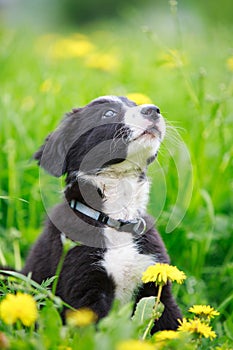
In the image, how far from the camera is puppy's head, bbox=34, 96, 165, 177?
2.90 meters

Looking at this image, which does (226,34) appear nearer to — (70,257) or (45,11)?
(70,257)

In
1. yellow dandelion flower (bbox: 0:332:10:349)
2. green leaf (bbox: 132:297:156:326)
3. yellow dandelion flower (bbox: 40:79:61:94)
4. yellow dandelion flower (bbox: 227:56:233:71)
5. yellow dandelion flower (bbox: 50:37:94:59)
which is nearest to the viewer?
yellow dandelion flower (bbox: 0:332:10:349)

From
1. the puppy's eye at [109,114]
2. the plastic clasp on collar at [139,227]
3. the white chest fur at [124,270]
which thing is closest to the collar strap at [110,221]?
the plastic clasp on collar at [139,227]

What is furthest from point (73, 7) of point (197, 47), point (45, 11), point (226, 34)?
point (226, 34)

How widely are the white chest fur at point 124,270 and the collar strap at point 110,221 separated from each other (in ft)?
0.38

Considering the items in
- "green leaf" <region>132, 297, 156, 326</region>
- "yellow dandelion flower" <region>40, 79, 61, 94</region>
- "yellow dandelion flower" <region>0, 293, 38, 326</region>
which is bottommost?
"yellow dandelion flower" <region>40, 79, 61, 94</region>

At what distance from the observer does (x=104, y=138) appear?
3035mm

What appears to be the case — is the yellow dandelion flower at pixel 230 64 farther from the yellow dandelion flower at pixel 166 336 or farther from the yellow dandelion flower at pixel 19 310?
the yellow dandelion flower at pixel 19 310

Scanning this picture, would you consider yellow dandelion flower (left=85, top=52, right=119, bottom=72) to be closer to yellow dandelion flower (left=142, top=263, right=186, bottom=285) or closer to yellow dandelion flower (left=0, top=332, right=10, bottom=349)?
yellow dandelion flower (left=142, top=263, right=186, bottom=285)

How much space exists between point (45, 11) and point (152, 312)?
16796 millimetres

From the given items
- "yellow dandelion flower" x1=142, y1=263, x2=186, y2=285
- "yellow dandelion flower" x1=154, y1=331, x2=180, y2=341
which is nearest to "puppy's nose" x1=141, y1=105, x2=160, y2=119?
"yellow dandelion flower" x1=142, y1=263, x2=186, y2=285

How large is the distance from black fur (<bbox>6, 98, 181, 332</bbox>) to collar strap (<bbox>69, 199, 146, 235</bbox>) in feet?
0.08

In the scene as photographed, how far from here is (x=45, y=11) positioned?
18.3 meters

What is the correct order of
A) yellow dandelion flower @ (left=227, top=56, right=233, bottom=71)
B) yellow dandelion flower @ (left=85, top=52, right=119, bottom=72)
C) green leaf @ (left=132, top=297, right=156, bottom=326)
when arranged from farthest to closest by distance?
yellow dandelion flower @ (left=85, top=52, right=119, bottom=72) → yellow dandelion flower @ (left=227, top=56, right=233, bottom=71) → green leaf @ (left=132, top=297, right=156, bottom=326)
